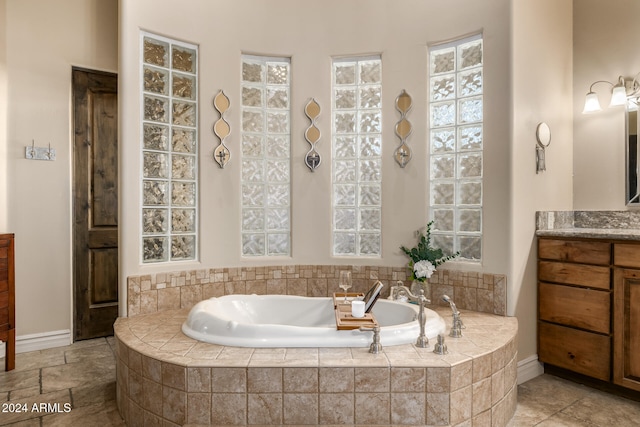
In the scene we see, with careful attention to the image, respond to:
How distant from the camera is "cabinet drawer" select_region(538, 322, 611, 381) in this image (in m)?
2.34

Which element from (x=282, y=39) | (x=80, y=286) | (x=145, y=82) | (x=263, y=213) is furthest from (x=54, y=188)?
(x=282, y=39)

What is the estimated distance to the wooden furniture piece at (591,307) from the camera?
2.24 metres

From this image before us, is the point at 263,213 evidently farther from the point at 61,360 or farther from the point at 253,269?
the point at 61,360

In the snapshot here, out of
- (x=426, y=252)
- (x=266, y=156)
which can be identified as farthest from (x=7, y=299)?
(x=426, y=252)

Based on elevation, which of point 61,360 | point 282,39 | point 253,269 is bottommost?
point 61,360

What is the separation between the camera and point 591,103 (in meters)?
2.80

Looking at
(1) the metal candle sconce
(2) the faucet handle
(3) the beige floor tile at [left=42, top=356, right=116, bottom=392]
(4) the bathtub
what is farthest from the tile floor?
(1) the metal candle sconce

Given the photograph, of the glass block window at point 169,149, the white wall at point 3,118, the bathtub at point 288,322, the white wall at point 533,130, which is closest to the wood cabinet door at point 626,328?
the white wall at point 533,130

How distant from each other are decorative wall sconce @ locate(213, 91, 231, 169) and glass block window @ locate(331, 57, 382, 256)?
811mm

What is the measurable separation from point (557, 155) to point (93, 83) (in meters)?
3.71

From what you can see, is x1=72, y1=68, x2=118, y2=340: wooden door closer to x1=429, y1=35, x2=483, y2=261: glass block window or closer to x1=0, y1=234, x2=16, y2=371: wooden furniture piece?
x1=0, y1=234, x2=16, y2=371: wooden furniture piece

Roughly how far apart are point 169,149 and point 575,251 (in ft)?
9.00

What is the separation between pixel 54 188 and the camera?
3107 millimetres

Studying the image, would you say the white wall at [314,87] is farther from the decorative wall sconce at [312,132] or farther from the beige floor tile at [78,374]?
the beige floor tile at [78,374]
